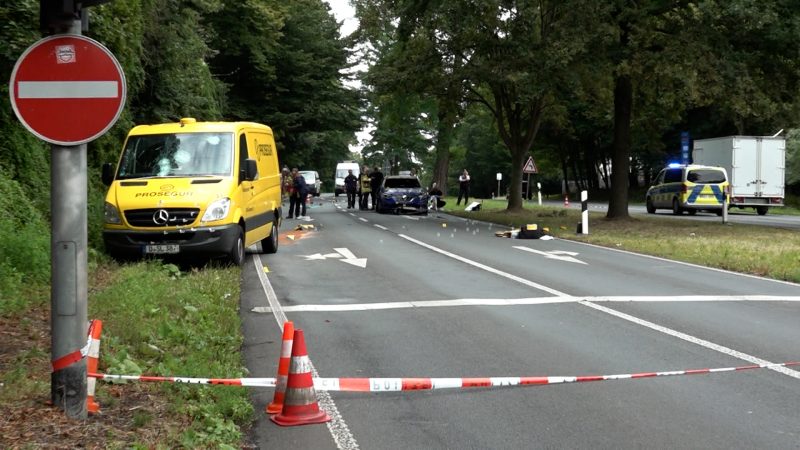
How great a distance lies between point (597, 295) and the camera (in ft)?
32.4

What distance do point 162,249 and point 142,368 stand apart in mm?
5718

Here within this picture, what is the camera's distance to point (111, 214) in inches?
453

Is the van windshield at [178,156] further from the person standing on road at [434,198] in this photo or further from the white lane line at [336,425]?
the person standing on road at [434,198]

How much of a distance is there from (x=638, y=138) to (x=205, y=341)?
1992 inches

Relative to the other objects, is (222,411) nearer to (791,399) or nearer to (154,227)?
(791,399)

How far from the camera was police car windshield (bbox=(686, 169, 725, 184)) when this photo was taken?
31.5 metres

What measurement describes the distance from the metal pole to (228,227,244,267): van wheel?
7.32 m

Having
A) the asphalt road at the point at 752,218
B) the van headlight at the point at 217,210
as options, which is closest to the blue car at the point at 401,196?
the asphalt road at the point at 752,218

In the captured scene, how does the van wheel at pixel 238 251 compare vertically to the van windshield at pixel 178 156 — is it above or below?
below

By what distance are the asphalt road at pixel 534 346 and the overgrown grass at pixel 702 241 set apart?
44.5 inches

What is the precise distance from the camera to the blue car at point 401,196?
101 ft

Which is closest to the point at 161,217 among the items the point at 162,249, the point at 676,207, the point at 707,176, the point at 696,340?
the point at 162,249

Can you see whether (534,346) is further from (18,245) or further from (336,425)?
(18,245)

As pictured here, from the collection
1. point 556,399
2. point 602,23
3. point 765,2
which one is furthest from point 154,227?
point 765,2
